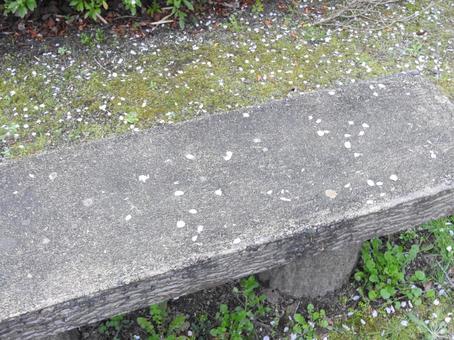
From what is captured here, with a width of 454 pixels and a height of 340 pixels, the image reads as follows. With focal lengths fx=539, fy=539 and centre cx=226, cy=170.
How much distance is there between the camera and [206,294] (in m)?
2.57

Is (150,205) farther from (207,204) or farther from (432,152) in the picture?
(432,152)

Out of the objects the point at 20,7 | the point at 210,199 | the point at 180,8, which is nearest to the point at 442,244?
the point at 210,199

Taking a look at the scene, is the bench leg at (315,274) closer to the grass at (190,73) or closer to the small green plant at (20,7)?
the grass at (190,73)

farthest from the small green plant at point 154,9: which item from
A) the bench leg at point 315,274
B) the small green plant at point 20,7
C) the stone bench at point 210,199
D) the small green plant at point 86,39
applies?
the bench leg at point 315,274

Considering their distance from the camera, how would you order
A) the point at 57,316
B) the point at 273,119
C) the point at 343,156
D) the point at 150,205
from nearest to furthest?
1. the point at 57,316
2. the point at 150,205
3. the point at 343,156
4. the point at 273,119

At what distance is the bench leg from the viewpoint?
2402 millimetres

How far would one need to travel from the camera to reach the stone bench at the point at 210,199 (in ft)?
5.58

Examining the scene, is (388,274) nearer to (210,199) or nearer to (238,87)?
(210,199)

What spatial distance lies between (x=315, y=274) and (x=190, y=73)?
1.59m

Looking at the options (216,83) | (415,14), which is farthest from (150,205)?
(415,14)

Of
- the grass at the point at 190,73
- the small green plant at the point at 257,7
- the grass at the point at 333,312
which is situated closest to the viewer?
the grass at the point at 333,312

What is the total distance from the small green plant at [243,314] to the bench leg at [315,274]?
12 centimetres

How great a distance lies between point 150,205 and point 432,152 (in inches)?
43.3

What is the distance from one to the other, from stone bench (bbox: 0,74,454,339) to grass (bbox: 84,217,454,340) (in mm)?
351
